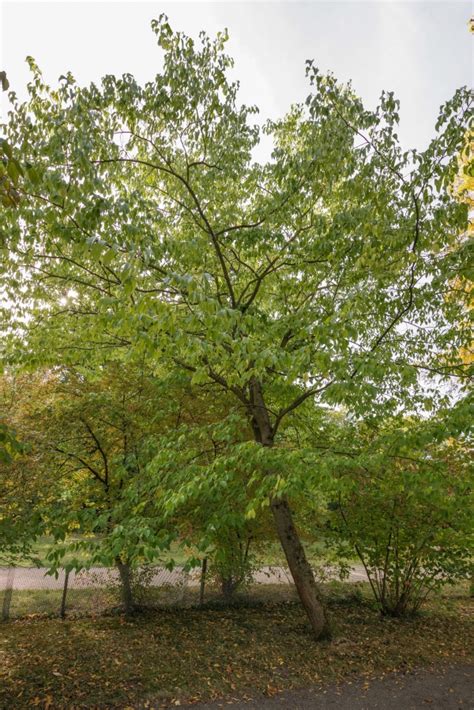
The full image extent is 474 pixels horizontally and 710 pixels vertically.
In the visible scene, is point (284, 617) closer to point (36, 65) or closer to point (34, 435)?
point (34, 435)

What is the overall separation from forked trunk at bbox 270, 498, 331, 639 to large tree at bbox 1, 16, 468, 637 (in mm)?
22

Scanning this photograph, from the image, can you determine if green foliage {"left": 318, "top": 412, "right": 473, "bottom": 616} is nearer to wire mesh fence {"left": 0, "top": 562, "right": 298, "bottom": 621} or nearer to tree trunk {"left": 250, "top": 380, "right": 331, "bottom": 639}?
tree trunk {"left": 250, "top": 380, "right": 331, "bottom": 639}

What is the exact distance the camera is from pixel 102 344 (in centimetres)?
652

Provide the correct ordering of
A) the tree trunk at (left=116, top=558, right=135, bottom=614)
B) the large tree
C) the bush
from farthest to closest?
the tree trunk at (left=116, top=558, right=135, bottom=614), the bush, the large tree

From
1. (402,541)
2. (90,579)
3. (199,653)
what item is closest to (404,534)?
(402,541)

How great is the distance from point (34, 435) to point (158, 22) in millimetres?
5518

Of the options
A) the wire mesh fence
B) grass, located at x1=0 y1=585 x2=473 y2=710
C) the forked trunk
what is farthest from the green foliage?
the wire mesh fence

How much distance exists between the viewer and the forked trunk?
258 inches

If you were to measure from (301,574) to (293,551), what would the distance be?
35 cm

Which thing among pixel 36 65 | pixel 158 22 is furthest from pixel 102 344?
pixel 158 22

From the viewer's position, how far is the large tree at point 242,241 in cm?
416

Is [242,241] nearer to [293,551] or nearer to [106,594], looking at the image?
[293,551]

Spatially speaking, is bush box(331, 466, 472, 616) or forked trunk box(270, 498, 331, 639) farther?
bush box(331, 466, 472, 616)

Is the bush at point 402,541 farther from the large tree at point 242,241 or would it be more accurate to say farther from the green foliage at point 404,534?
the large tree at point 242,241
